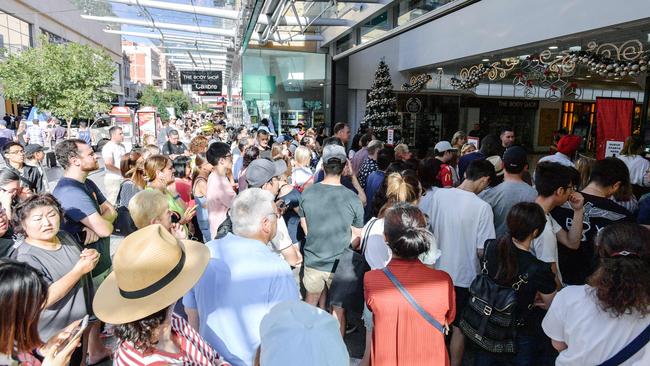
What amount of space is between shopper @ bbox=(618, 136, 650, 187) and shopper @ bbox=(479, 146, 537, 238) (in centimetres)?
325

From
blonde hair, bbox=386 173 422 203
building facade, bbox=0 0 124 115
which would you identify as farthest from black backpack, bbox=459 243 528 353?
building facade, bbox=0 0 124 115

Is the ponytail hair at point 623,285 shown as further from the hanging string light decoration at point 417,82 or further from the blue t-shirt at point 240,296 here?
the hanging string light decoration at point 417,82

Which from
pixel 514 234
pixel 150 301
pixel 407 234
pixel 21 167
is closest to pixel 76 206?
pixel 150 301

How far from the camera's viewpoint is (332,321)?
1163mm

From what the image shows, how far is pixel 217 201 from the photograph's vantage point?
431 cm

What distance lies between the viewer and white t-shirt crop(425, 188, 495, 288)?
3252 millimetres

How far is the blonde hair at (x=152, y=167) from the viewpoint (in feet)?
13.4

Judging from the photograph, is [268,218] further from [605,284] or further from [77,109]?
[77,109]

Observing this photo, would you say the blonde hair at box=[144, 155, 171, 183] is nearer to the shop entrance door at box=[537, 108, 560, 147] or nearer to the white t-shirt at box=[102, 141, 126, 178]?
the white t-shirt at box=[102, 141, 126, 178]

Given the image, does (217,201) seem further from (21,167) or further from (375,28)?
(375,28)

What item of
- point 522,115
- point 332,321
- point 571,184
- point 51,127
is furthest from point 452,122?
point 51,127

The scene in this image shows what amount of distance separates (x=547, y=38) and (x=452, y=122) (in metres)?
10.4

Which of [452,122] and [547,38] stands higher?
[547,38]

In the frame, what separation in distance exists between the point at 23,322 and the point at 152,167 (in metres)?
2.54
